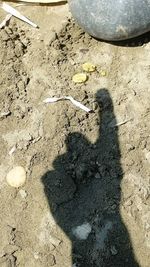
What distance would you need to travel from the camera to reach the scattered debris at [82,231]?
4.20m

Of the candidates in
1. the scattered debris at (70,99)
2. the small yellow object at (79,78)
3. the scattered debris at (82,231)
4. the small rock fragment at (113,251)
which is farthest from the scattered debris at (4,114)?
the small rock fragment at (113,251)

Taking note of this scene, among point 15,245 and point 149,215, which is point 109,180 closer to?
point 149,215

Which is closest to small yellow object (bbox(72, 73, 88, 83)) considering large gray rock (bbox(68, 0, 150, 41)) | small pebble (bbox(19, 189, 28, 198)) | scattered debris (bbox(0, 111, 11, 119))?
large gray rock (bbox(68, 0, 150, 41))

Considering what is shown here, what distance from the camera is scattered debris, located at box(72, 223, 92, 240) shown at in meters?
4.20

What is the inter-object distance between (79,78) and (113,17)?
573mm

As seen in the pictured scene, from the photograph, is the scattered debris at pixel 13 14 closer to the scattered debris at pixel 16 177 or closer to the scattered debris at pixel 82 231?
the scattered debris at pixel 16 177

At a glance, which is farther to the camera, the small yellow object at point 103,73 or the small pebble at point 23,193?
the small yellow object at point 103,73

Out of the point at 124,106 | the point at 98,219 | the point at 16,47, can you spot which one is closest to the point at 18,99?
the point at 16,47

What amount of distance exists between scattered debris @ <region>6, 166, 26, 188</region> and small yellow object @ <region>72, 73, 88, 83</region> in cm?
91

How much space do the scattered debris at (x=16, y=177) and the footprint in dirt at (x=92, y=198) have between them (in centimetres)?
17

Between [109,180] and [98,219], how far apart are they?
0.32 meters

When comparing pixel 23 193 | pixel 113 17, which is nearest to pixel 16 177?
pixel 23 193

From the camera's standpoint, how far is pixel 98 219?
4.26 m

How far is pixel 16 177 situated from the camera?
4.44 m
